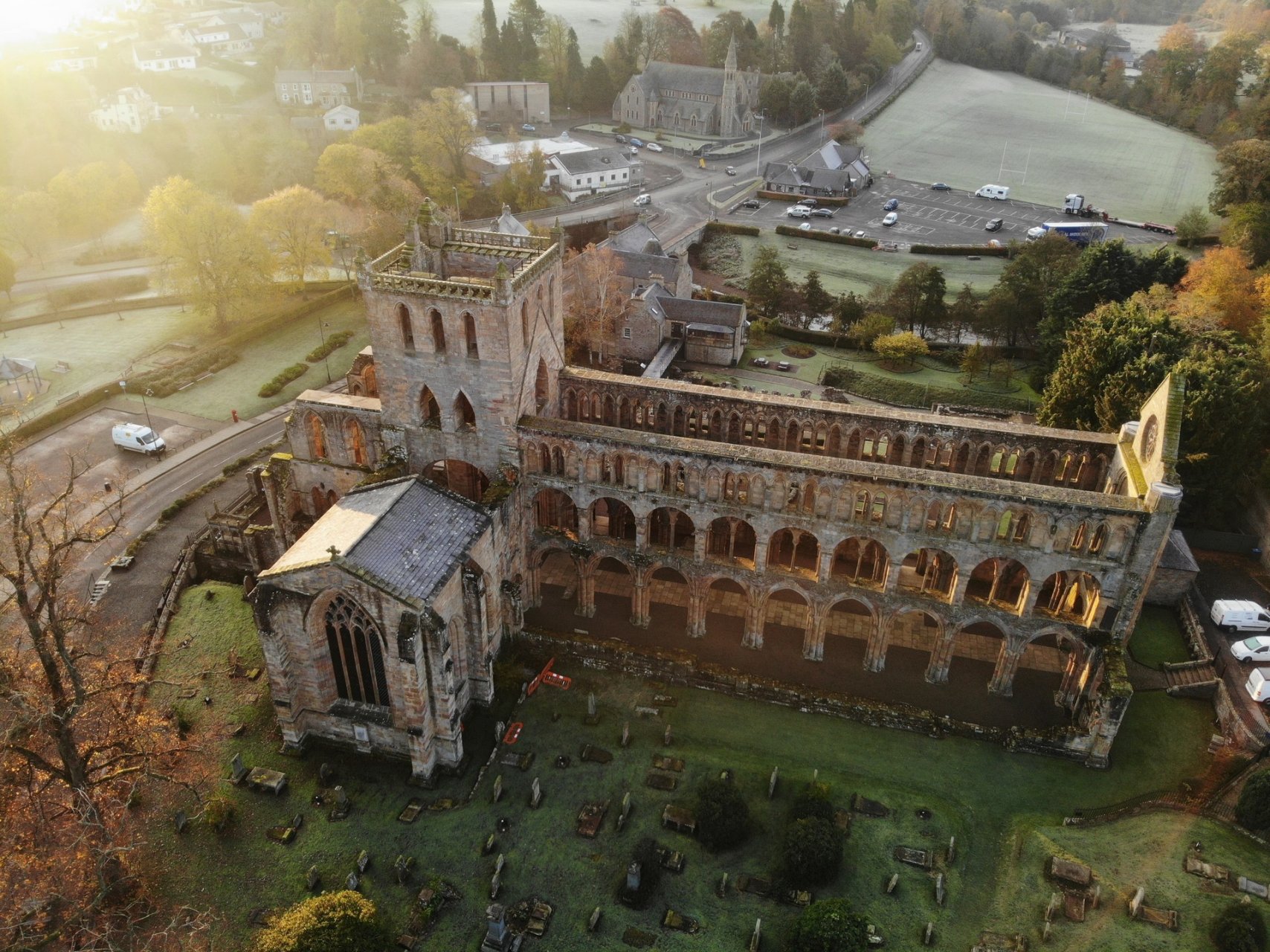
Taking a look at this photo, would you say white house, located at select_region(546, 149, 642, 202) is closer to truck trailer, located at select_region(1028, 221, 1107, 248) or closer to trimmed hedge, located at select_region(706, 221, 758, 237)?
trimmed hedge, located at select_region(706, 221, 758, 237)

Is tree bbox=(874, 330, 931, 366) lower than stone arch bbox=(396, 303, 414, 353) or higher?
lower

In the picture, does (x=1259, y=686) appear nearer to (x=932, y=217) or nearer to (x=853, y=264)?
(x=853, y=264)

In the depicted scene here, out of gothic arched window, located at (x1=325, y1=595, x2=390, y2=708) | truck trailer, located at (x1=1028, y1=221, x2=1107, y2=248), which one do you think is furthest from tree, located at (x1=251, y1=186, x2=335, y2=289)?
truck trailer, located at (x1=1028, y1=221, x2=1107, y2=248)

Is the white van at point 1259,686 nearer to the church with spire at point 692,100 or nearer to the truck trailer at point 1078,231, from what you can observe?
the truck trailer at point 1078,231

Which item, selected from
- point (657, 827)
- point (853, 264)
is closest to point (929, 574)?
point (657, 827)

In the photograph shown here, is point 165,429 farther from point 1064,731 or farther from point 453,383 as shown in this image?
point 1064,731
